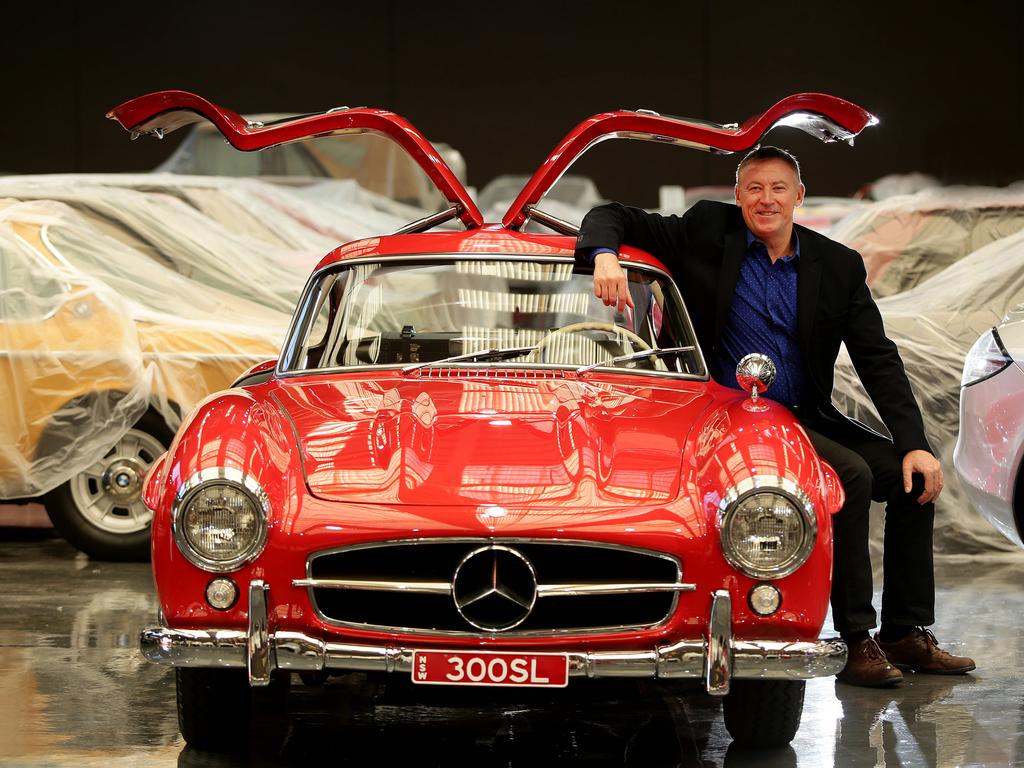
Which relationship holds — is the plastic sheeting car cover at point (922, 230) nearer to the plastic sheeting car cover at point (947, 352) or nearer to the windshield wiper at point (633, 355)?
the plastic sheeting car cover at point (947, 352)

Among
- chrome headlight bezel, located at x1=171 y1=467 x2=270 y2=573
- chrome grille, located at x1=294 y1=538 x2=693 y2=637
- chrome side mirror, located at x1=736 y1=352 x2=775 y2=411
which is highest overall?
chrome side mirror, located at x1=736 y1=352 x2=775 y2=411

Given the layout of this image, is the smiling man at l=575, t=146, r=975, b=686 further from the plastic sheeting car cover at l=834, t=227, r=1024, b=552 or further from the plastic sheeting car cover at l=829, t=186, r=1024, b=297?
the plastic sheeting car cover at l=829, t=186, r=1024, b=297

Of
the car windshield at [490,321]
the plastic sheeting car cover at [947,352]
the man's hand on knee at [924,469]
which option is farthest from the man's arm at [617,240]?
the plastic sheeting car cover at [947,352]

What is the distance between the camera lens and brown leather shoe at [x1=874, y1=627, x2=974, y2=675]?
4.50m

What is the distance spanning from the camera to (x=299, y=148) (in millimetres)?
8062

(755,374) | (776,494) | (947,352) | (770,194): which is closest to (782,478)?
(776,494)

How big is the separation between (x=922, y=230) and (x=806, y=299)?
3.55 meters

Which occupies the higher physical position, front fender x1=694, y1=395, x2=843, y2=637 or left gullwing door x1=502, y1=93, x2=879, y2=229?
left gullwing door x1=502, y1=93, x2=879, y2=229

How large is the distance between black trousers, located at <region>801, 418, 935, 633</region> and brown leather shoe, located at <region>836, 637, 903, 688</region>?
0.12 m

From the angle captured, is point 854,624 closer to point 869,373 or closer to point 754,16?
point 869,373

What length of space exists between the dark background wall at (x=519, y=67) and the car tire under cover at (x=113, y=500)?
2.53 m

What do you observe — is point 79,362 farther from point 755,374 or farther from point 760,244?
point 755,374

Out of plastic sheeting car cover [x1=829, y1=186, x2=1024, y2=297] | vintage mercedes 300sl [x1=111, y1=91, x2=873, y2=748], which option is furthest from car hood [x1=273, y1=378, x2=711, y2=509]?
plastic sheeting car cover [x1=829, y1=186, x2=1024, y2=297]

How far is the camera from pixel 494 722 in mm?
3863
